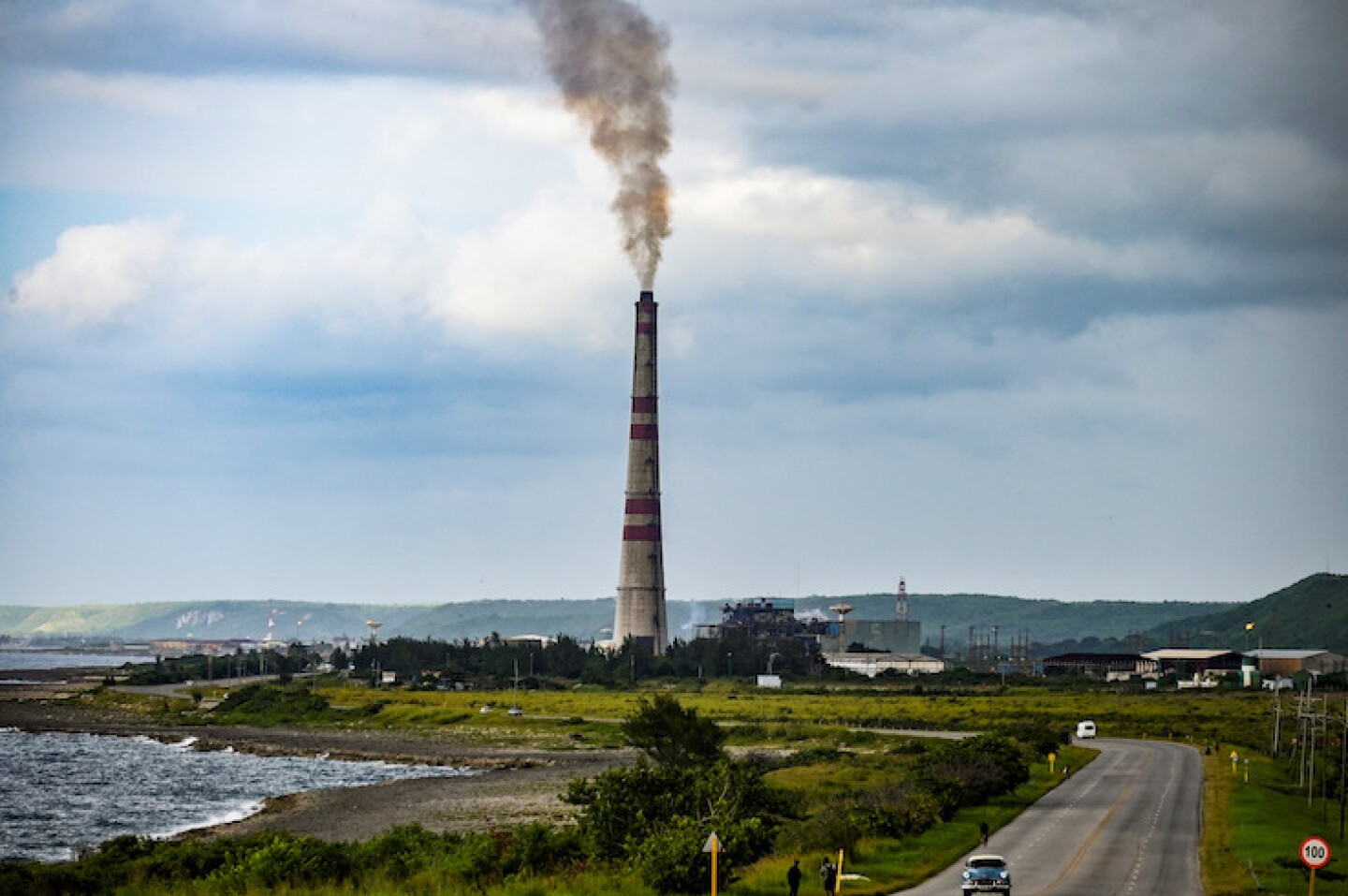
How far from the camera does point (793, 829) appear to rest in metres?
56.5

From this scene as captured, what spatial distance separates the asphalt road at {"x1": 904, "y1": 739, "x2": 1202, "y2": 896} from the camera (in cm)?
4550

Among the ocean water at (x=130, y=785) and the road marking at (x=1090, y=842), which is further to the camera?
the ocean water at (x=130, y=785)

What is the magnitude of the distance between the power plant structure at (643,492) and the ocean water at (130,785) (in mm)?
53555

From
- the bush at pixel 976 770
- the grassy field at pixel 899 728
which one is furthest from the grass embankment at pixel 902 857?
the bush at pixel 976 770

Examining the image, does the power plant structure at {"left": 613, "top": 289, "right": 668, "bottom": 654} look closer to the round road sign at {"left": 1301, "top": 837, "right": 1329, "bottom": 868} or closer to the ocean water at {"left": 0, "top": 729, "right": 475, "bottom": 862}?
the ocean water at {"left": 0, "top": 729, "right": 475, "bottom": 862}

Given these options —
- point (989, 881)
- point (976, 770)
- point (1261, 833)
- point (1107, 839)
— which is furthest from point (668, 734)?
point (989, 881)

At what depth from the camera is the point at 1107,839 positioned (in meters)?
56.8

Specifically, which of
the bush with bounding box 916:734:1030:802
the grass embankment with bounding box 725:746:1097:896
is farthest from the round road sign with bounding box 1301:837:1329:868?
the bush with bounding box 916:734:1030:802

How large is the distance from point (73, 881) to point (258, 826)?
2698 cm

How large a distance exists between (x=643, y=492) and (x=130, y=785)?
266ft

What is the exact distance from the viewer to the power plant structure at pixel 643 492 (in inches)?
6742

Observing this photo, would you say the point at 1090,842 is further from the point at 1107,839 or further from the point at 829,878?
the point at 829,878

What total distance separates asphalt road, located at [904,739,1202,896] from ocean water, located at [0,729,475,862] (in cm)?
3700

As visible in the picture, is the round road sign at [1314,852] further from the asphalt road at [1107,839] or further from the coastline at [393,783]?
the coastline at [393,783]
